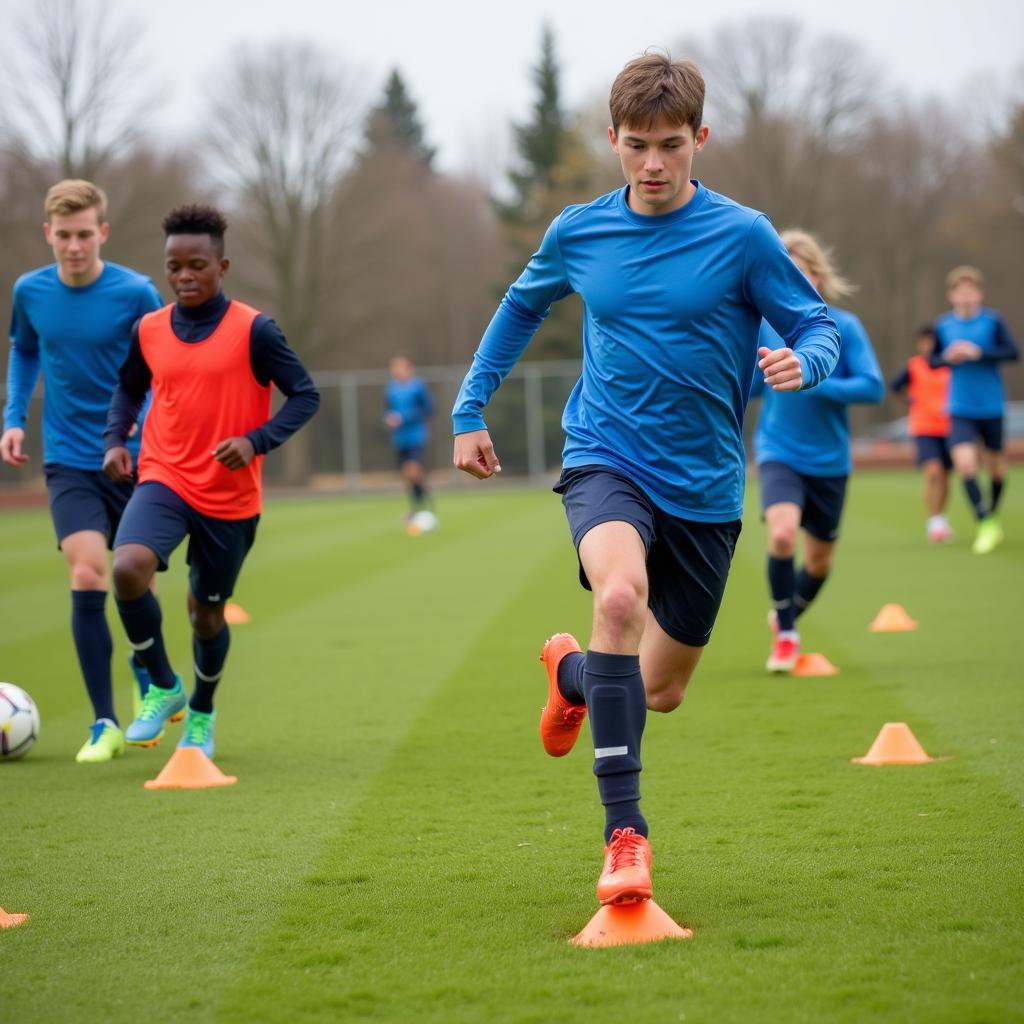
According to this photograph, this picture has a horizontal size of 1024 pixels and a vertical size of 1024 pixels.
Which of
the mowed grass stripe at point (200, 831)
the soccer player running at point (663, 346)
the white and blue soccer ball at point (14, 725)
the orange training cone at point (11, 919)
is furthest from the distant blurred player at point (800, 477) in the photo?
the orange training cone at point (11, 919)

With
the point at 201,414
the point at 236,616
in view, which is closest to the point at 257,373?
the point at 201,414

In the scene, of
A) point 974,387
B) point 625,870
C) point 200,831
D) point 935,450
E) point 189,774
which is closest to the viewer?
point 625,870

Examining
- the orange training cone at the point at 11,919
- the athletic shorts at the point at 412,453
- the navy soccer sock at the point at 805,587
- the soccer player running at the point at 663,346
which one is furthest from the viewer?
the athletic shorts at the point at 412,453

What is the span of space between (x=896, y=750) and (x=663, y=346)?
7.72ft

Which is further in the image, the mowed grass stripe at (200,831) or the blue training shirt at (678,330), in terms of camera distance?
the blue training shirt at (678,330)

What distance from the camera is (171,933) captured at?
4.00m

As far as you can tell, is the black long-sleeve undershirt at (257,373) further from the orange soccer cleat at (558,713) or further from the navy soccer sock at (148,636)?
the orange soccer cleat at (558,713)

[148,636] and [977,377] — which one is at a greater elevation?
[977,377]

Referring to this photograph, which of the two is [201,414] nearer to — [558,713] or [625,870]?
[558,713]

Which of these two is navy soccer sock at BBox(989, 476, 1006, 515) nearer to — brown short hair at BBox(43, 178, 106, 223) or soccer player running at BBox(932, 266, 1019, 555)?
soccer player running at BBox(932, 266, 1019, 555)

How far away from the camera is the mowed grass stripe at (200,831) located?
12.2 ft

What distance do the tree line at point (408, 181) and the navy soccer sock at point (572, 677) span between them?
37.4 meters

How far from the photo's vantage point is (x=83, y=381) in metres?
6.94

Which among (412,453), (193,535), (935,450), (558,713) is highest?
(193,535)
